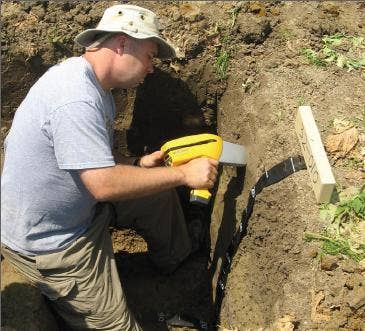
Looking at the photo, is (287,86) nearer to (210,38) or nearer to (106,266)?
(210,38)

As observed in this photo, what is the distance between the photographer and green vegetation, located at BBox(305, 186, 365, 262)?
9.01ft

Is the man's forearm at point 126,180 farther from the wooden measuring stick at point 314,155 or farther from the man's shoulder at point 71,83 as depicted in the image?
the wooden measuring stick at point 314,155

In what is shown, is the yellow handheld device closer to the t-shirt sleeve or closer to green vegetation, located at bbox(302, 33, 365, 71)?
the t-shirt sleeve

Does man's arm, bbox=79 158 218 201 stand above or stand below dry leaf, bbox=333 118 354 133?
above

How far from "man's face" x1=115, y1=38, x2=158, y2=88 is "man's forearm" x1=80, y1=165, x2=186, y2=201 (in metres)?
0.52

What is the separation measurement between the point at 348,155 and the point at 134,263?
2.07m

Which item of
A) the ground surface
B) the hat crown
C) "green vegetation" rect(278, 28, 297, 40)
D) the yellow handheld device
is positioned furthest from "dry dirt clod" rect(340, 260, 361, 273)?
"green vegetation" rect(278, 28, 297, 40)

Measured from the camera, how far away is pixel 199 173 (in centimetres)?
285

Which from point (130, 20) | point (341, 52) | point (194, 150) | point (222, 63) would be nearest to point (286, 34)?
point (341, 52)

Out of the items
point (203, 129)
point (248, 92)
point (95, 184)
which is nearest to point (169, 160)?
point (95, 184)

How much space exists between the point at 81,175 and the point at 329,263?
141 centimetres

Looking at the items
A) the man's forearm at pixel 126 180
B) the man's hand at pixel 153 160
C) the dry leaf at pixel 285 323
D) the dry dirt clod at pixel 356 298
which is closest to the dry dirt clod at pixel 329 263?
the dry dirt clod at pixel 356 298

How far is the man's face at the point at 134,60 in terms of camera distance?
2707mm

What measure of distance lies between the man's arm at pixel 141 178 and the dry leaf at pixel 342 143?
771 mm
